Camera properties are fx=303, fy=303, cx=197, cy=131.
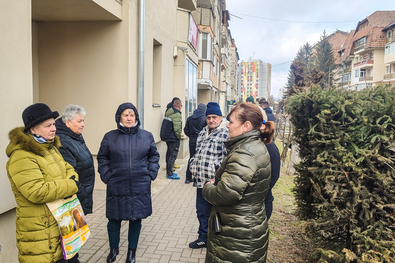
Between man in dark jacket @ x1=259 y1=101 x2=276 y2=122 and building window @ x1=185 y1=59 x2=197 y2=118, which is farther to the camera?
building window @ x1=185 y1=59 x2=197 y2=118

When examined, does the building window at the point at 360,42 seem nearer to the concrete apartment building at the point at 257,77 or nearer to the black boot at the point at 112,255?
the black boot at the point at 112,255

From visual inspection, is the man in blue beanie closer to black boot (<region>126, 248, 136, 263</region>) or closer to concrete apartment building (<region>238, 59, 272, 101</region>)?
black boot (<region>126, 248, 136, 263</region>)

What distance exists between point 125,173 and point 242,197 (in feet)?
5.49

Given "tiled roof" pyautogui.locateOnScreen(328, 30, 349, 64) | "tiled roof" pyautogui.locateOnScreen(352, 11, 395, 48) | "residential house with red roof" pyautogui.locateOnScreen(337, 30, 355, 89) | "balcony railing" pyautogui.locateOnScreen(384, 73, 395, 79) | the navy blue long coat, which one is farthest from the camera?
"tiled roof" pyautogui.locateOnScreen(328, 30, 349, 64)

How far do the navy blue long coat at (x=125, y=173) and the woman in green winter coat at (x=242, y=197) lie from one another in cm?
131

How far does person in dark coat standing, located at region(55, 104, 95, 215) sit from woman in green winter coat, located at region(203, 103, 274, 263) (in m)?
1.65

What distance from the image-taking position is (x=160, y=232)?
4703 mm

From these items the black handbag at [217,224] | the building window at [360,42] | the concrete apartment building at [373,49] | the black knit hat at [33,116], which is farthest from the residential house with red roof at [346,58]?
the black knit hat at [33,116]

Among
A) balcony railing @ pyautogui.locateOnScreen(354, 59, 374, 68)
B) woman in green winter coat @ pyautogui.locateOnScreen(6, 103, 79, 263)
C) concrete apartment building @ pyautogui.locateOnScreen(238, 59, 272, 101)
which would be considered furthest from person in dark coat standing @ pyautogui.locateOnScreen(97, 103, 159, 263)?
concrete apartment building @ pyautogui.locateOnScreen(238, 59, 272, 101)

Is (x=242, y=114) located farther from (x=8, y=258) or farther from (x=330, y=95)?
(x=8, y=258)

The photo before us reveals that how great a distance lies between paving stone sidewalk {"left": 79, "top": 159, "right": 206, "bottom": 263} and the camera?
3.93 meters

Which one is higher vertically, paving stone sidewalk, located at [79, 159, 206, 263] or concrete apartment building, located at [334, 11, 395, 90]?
concrete apartment building, located at [334, 11, 395, 90]

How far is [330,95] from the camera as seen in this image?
11.2 feet

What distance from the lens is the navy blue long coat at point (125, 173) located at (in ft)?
11.5
